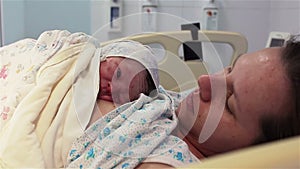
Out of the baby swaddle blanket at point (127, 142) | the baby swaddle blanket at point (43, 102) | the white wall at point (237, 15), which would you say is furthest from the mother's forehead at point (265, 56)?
the white wall at point (237, 15)

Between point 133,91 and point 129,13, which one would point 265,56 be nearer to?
point 133,91

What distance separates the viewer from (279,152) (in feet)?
1.23

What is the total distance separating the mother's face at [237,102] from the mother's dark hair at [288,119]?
12 mm

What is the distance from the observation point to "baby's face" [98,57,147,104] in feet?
→ 3.30

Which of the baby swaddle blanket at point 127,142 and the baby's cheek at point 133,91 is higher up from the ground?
the baby's cheek at point 133,91

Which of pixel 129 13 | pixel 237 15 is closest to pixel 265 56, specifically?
pixel 237 15

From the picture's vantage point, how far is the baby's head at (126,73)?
3.32ft

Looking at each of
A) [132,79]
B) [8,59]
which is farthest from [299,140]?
[8,59]

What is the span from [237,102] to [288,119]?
126 millimetres

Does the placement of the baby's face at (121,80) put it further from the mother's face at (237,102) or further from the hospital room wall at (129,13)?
the hospital room wall at (129,13)

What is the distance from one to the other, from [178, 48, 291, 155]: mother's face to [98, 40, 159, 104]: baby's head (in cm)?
14

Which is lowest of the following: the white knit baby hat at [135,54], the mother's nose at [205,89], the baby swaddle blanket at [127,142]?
the baby swaddle blanket at [127,142]

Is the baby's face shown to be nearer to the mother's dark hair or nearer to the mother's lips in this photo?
the mother's lips

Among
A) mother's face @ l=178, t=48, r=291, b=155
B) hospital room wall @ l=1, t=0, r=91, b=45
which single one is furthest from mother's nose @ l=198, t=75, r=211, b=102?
hospital room wall @ l=1, t=0, r=91, b=45
